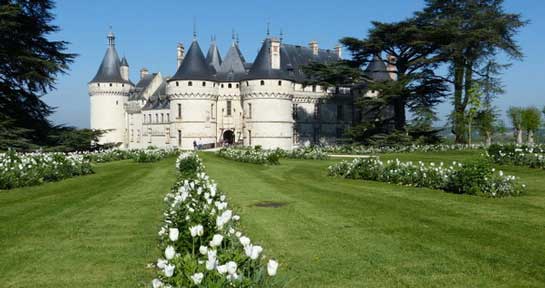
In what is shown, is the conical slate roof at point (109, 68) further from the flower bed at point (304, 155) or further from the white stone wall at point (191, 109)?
the flower bed at point (304, 155)

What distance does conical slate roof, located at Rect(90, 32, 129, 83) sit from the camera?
181ft

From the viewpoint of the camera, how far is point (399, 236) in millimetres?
7023

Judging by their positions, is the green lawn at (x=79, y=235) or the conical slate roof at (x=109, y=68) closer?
the green lawn at (x=79, y=235)

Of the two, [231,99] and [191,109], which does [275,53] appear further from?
[191,109]

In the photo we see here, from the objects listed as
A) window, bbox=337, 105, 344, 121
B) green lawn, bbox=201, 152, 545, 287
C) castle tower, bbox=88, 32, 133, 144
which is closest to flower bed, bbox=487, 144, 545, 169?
green lawn, bbox=201, 152, 545, 287

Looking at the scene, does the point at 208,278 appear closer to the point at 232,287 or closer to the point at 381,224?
the point at 232,287

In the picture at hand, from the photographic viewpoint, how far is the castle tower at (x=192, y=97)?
42.1 metres

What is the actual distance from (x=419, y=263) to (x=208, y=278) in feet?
10.9

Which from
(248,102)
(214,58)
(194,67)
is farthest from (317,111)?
(194,67)

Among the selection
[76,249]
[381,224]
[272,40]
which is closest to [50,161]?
[76,249]

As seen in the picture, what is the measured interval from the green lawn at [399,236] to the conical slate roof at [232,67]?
110ft

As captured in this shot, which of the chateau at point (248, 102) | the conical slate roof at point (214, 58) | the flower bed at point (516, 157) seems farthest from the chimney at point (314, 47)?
the flower bed at point (516, 157)

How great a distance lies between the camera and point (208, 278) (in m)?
3.29

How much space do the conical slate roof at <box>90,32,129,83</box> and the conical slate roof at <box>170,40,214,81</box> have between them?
16.5 meters
